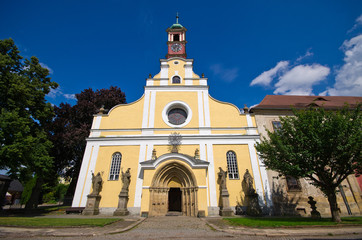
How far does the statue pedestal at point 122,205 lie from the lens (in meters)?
12.6

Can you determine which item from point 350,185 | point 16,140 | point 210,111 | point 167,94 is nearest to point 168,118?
point 167,94

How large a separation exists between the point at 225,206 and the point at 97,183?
9997 mm

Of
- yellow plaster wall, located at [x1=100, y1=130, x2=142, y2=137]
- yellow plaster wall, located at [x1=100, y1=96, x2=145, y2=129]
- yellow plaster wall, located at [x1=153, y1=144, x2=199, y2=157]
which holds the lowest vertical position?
yellow plaster wall, located at [x1=153, y1=144, x2=199, y2=157]

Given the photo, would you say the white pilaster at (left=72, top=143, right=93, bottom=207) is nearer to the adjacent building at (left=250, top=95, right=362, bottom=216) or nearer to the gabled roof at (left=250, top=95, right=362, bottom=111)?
the adjacent building at (left=250, top=95, right=362, bottom=216)

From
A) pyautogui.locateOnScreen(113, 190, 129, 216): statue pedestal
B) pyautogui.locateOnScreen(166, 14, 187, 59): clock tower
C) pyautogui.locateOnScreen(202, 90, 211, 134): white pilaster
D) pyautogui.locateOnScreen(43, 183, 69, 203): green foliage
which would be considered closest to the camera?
pyautogui.locateOnScreen(113, 190, 129, 216): statue pedestal

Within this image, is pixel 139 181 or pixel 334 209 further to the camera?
pixel 139 181

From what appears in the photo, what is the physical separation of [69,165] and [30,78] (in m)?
10.9

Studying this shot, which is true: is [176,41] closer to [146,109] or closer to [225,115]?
[146,109]

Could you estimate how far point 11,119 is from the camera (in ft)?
37.4

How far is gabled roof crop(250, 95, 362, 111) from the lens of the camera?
1752cm

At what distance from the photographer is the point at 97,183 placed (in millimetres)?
13727

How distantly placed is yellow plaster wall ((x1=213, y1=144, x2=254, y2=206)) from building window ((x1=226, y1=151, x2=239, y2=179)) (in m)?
0.25

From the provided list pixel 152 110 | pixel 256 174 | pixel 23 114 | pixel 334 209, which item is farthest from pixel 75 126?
pixel 334 209

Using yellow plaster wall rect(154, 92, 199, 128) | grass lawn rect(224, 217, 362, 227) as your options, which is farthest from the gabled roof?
grass lawn rect(224, 217, 362, 227)
